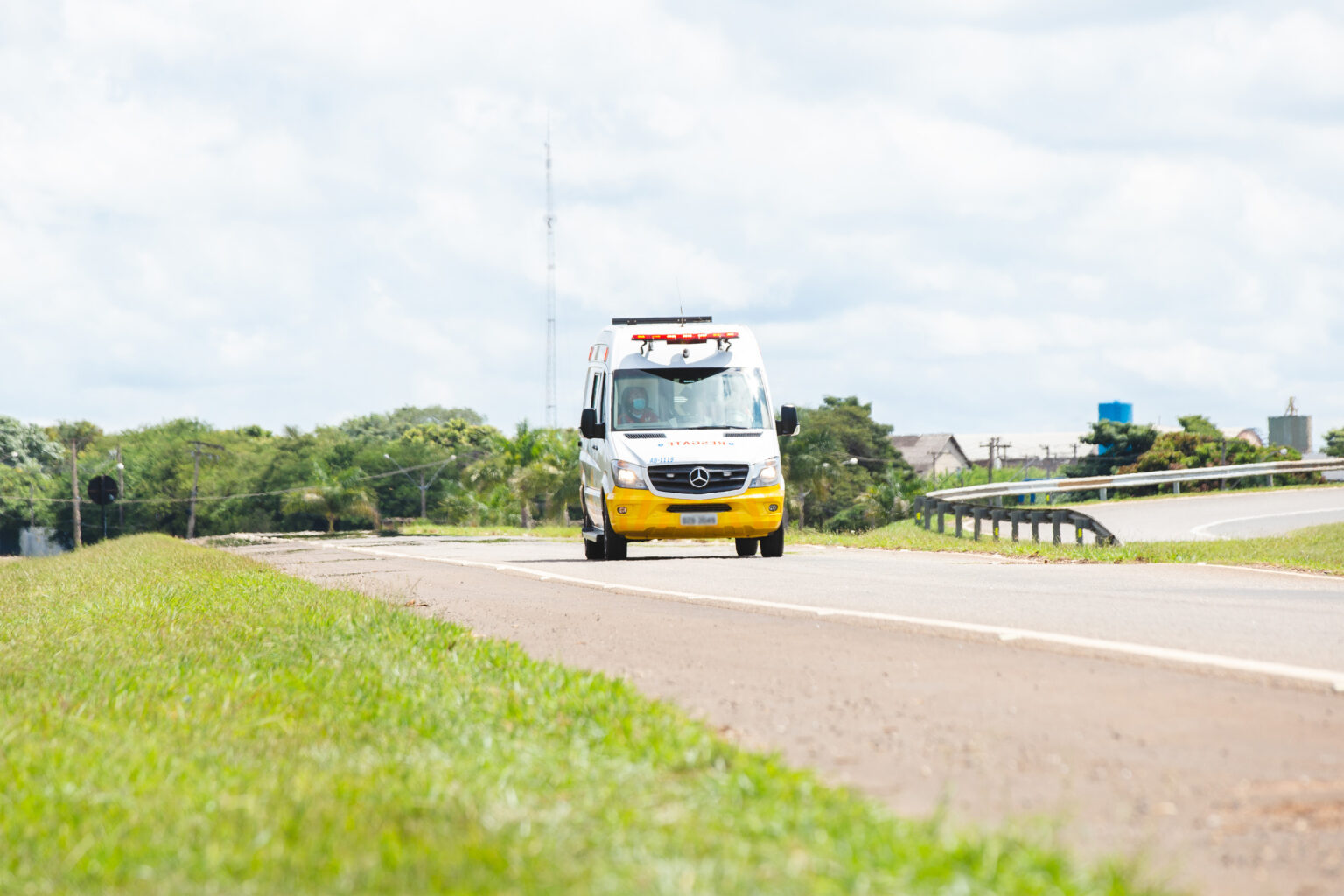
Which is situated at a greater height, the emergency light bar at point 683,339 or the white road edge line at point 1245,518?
the emergency light bar at point 683,339

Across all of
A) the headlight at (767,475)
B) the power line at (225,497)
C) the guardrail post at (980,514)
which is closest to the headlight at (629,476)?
the headlight at (767,475)

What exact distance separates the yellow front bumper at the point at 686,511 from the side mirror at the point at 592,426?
101 centimetres

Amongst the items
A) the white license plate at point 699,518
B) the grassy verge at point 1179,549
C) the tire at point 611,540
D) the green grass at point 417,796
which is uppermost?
the white license plate at point 699,518

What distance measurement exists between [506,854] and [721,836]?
22.2 inches

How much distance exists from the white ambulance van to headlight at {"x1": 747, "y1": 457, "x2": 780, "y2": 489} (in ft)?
0.04

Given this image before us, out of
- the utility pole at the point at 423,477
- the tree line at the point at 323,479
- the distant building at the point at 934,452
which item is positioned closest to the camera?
the tree line at the point at 323,479

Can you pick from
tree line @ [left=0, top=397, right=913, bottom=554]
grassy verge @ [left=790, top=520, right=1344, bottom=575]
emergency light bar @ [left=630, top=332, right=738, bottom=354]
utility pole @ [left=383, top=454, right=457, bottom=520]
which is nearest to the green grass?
emergency light bar @ [left=630, top=332, right=738, bottom=354]

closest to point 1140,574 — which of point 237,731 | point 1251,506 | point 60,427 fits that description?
point 237,731

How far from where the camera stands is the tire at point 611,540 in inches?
659

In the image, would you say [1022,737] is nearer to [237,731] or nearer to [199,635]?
[237,731]

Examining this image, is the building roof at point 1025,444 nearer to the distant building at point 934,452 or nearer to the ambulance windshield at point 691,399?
the distant building at point 934,452

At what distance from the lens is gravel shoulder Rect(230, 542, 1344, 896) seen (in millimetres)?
3646

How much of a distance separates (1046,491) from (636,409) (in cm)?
1705

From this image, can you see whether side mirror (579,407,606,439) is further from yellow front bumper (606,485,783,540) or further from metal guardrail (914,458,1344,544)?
metal guardrail (914,458,1344,544)
